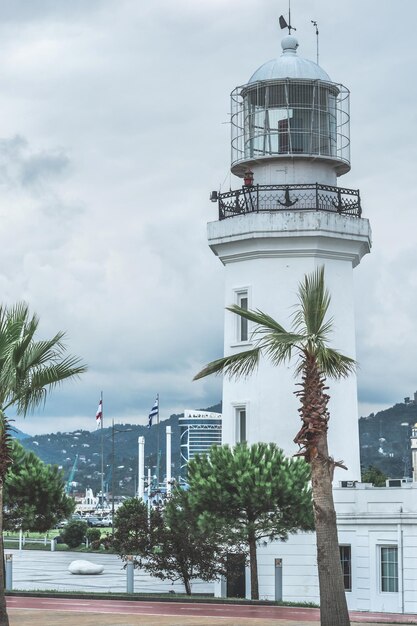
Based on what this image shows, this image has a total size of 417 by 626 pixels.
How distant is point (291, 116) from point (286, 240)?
3.80 meters

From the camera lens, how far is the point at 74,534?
90000mm

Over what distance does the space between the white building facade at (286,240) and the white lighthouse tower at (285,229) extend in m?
0.03

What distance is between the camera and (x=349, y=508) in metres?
37.5

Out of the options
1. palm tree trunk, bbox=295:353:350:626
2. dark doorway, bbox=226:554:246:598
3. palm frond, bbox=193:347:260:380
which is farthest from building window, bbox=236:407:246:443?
palm tree trunk, bbox=295:353:350:626

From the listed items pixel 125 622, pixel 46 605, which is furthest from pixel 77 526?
pixel 125 622

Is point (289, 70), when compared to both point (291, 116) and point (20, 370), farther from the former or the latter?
point (20, 370)

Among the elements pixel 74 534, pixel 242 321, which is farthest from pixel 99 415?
pixel 242 321

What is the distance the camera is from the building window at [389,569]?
3634 centimetres

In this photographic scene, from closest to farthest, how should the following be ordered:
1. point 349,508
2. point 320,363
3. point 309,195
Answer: point 320,363 → point 349,508 → point 309,195

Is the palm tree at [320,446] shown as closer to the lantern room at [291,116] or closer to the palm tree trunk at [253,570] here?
the palm tree trunk at [253,570]

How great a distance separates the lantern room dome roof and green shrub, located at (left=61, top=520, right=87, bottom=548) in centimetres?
5534

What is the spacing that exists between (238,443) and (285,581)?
425 cm

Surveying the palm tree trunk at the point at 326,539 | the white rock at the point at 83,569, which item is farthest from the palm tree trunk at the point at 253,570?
the white rock at the point at 83,569

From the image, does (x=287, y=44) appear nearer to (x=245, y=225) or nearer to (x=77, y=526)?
(x=245, y=225)
